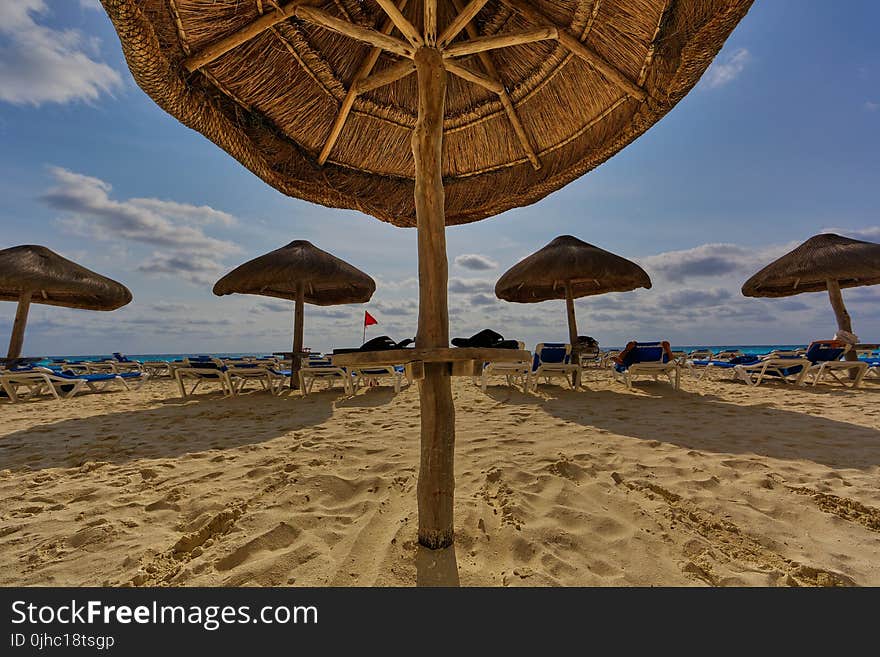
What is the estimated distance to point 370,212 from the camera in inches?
119

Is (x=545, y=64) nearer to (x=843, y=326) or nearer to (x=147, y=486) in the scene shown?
(x=147, y=486)

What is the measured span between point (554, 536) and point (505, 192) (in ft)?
8.08

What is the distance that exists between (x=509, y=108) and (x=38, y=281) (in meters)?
12.2

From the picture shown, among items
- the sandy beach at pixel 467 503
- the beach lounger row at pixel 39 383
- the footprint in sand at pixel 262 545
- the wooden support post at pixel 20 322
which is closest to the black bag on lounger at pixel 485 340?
the sandy beach at pixel 467 503

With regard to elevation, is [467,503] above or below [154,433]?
below

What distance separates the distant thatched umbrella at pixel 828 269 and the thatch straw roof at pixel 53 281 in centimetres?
1859

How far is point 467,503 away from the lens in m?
2.14

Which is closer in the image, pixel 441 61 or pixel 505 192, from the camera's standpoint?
pixel 441 61

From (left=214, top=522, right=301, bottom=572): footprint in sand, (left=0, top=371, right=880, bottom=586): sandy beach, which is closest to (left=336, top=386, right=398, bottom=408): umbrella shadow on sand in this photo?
(left=0, top=371, right=880, bottom=586): sandy beach

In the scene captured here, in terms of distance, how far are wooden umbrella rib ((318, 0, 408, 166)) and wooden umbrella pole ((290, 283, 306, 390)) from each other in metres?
6.13

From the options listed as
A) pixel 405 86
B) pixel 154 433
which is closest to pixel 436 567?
pixel 405 86

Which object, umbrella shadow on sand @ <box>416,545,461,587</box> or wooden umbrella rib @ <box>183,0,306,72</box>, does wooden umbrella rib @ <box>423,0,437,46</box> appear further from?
umbrella shadow on sand @ <box>416,545,461,587</box>

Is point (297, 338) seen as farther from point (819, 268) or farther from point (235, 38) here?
point (819, 268)

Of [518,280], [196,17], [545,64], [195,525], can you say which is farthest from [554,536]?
[518,280]
